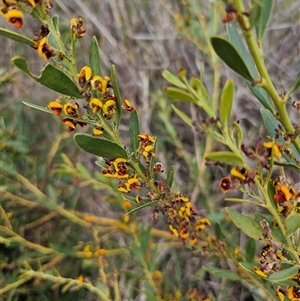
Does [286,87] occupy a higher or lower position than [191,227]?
lower

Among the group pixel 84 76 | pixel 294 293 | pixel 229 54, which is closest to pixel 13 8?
pixel 84 76

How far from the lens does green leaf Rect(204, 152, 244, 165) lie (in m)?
0.50

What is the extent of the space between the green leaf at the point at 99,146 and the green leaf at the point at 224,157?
0.16m

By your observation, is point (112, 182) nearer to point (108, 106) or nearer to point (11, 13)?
point (108, 106)

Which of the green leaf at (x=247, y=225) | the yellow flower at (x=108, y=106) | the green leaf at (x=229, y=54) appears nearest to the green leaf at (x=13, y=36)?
the yellow flower at (x=108, y=106)

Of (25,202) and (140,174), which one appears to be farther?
(25,202)

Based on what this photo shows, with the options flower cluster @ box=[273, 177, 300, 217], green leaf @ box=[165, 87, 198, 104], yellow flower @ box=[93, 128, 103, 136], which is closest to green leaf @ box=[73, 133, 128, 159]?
yellow flower @ box=[93, 128, 103, 136]

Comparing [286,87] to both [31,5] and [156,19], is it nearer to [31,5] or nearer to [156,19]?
[156,19]

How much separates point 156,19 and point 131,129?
169 cm

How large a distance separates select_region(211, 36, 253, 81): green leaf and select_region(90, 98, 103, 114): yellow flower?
18 cm

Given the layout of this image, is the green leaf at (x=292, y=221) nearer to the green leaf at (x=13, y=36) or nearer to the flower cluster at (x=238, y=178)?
the flower cluster at (x=238, y=178)

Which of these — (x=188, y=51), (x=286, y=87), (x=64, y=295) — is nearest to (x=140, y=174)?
(x=64, y=295)

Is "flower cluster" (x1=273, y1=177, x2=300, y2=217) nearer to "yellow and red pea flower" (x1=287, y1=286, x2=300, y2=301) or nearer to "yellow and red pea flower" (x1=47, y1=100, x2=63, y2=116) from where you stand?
"yellow and red pea flower" (x1=287, y1=286, x2=300, y2=301)

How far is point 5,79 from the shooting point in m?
1.68
